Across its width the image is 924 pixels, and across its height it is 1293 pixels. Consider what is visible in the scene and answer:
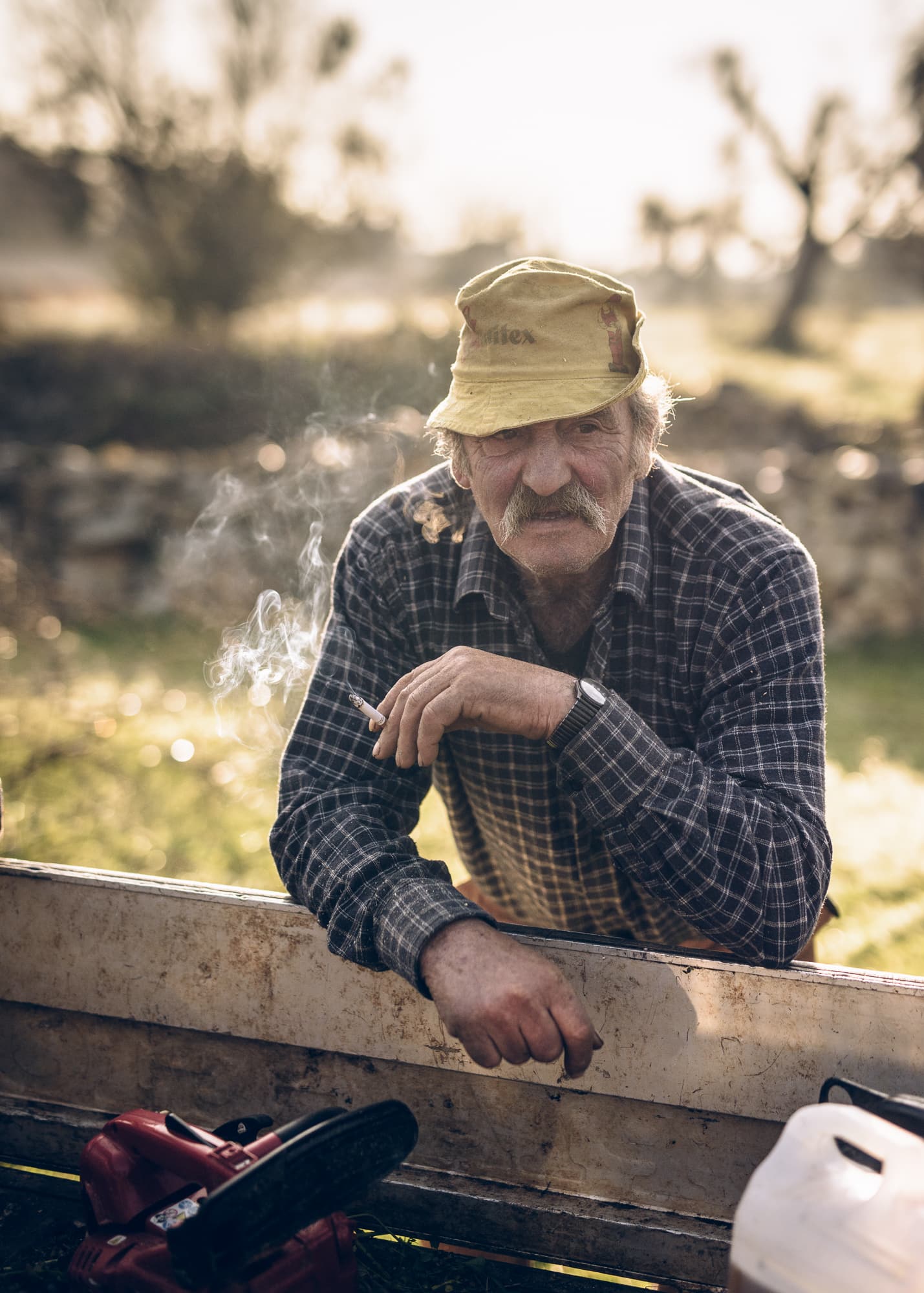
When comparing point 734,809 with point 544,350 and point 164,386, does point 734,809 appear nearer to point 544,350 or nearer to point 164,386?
point 544,350

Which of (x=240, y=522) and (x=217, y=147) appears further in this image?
(x=217, y=147)

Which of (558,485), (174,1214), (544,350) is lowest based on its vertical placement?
(174,1214)

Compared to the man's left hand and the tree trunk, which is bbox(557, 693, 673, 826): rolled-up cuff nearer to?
the man's left hand

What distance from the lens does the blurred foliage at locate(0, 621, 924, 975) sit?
443 cm

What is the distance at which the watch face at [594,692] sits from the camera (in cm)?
174

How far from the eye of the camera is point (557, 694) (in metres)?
1.76

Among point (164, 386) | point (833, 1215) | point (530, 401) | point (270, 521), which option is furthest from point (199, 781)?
point (164, 386)

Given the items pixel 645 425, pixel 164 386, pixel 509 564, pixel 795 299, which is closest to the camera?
pixel 645 425

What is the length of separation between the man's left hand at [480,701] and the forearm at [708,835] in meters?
0.09

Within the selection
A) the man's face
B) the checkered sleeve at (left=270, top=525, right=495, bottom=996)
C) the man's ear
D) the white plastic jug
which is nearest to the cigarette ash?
the checkered sleeve at (left=270, top=525, right=495, bottom=996)

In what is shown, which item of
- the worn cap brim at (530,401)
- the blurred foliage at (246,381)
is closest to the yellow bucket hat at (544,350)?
the worn cap brim at (530,401)

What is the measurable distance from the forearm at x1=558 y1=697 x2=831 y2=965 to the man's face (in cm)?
38

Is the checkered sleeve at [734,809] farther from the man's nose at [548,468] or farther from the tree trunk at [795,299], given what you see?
the tree trunk at [795,299]

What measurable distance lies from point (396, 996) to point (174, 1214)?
502 mm
